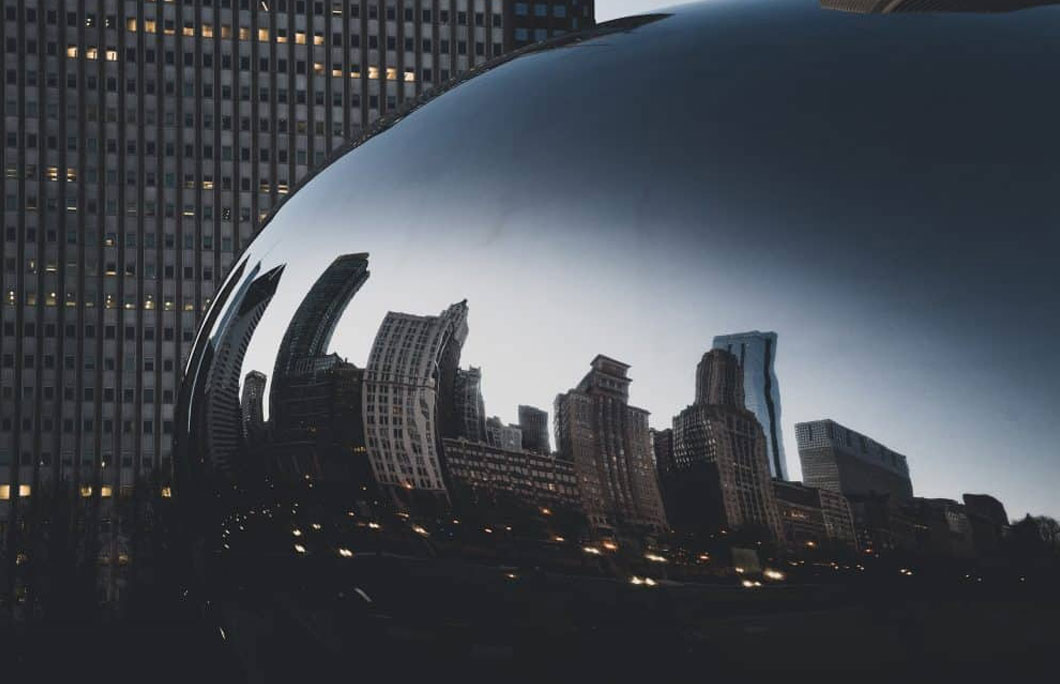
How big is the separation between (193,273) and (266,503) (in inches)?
3733

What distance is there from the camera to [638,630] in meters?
3.33

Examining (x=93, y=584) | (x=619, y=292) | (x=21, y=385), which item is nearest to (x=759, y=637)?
(x=619, y=292)

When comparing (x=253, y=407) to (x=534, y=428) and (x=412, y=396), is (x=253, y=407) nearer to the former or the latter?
(x=412, y=396)

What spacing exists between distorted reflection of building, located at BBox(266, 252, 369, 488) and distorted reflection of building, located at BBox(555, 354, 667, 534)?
0.71 meters

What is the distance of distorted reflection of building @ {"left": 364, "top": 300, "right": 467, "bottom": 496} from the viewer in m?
3.59

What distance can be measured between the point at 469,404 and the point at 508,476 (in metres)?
0.23

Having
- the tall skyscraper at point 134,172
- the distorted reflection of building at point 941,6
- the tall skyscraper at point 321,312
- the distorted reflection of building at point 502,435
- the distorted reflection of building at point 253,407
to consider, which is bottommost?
the distorted reflection of building at point 502,435

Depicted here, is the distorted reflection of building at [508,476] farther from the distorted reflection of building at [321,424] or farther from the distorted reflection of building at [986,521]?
the distorted reflection of building at [986,521]

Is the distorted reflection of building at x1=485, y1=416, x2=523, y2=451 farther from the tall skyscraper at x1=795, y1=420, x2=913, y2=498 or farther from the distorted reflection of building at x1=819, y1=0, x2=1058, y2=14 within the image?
the distorted reflection of building at x1=819, y1=0, x2=1058, y2=14

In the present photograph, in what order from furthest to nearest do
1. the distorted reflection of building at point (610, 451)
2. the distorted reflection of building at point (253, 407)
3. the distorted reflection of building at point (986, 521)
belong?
the distorted reflection of building at point (253, 407)
the distorted reflection of building at point (610, 451)
the distorted reflection of building at point (986, 521)

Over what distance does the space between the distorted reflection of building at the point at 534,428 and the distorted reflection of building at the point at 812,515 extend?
62 centimetres

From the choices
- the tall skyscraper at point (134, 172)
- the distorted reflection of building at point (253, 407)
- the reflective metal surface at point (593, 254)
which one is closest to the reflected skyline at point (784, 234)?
the reflective metal surface at point (593, 254)

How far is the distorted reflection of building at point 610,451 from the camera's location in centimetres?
329


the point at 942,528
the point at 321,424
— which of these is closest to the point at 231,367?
the point at 321,424
